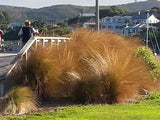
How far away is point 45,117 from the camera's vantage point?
9688 mm

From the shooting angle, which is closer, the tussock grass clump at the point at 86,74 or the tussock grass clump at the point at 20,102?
the tussock grass clump at the point at 20,102

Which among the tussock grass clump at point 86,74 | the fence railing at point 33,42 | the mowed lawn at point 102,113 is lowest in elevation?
the mowed lawn at point 102,113

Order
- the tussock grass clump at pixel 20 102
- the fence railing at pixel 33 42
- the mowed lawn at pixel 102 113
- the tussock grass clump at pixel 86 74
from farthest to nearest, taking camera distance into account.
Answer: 1. the fence railing at pixel 33 42
2. the tussock grass clump at pixel 86 74
3. the tussock grass clump at pixel 20 102
4. the mowed lawn at pixel 102 113

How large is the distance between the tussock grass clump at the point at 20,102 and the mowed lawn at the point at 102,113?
51cm

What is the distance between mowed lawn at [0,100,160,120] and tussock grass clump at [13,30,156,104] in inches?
37.5

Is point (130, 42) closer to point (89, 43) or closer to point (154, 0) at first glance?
point (89, 43)

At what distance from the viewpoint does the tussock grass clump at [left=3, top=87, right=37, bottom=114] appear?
34.4ft

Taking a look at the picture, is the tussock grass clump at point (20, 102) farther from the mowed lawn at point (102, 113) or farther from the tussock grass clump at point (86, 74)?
the tussock grass clump at point (86, 74)

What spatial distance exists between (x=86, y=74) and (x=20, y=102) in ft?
8.17

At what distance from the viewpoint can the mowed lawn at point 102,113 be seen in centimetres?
950

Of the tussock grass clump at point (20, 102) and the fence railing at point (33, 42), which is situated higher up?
the fence railing at point (33, 42)

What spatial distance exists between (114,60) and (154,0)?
542ft

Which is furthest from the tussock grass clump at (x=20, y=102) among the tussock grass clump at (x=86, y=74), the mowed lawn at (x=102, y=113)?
the tussock grass clump at (x=86, y=74)

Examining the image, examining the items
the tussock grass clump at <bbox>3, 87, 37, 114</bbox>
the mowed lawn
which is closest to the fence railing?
the tussock grass clump at <bbox>3, 87, 37, 114</bbox>
